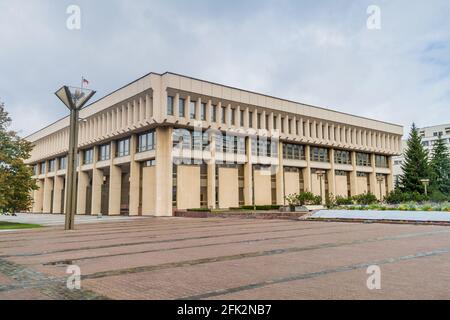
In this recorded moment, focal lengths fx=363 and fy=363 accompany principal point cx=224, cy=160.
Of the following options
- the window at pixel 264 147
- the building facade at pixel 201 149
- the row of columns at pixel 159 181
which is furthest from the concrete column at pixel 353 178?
the window at pixel 264 147

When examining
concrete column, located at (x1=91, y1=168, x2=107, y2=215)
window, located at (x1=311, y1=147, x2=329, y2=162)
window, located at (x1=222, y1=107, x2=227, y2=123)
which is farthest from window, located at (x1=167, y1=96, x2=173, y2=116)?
window, located at (x1=311, y1=147, x2=329, y2=162)

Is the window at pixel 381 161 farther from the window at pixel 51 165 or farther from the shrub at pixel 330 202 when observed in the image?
the window at pixel 51 165

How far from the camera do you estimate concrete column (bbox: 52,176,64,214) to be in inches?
2446

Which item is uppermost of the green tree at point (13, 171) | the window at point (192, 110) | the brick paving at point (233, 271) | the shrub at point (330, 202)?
the window at point (192, 110)

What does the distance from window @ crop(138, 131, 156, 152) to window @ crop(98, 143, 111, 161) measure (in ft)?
24.5

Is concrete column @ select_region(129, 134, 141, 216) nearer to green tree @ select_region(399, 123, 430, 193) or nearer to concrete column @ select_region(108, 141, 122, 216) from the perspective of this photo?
concrete column @ select_region(108, 141, 122, 216)

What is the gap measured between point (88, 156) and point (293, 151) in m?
30.0

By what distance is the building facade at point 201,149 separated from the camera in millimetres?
39281

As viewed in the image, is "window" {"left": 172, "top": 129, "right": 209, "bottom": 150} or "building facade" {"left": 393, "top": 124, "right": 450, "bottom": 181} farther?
"building facade" {"left": 393, "top": 124, "right": 450, "bottom": 181}

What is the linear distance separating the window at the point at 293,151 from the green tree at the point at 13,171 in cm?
3325

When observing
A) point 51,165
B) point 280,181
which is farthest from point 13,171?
point 51,165

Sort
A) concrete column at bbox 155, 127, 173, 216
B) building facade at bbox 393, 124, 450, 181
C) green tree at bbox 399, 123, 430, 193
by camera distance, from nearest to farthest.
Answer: concrete column at bbox 155, 127, 173, 216
green tree at bbox 399, 123, 430, 193
building facade at bbox 393, 124, 450, 181

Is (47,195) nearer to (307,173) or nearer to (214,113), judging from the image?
(214,113)
